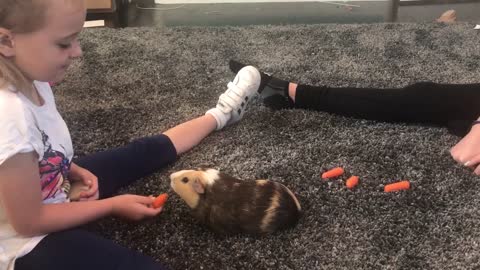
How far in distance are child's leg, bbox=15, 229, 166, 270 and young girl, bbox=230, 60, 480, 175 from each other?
67 centimetres

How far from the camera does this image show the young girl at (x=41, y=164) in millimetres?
728

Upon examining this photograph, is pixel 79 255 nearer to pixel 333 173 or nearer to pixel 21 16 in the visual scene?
pixel 21 16

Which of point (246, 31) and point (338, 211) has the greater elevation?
point (246, 31)

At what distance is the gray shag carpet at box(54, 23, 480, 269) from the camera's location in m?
0.92

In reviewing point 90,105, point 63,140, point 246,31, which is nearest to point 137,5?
point 246,31

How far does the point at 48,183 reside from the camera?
86cm

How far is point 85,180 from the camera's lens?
3.22ft

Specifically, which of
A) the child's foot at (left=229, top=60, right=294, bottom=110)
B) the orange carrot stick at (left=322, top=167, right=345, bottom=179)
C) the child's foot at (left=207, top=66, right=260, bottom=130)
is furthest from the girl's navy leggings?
the child's foot at (left=229, top=60, right=294, bottom=110)

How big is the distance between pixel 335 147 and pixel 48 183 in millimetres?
636

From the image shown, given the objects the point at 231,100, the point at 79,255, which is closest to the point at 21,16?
the point at 79,255

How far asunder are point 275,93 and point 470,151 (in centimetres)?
50

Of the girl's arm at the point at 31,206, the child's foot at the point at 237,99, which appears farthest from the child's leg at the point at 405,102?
the girl's arm at the point at 31,206

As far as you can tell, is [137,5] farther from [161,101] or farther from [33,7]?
[33,7]

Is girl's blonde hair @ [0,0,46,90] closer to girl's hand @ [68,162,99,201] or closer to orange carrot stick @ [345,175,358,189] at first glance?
girl's hand @ [68,162,99,201]
